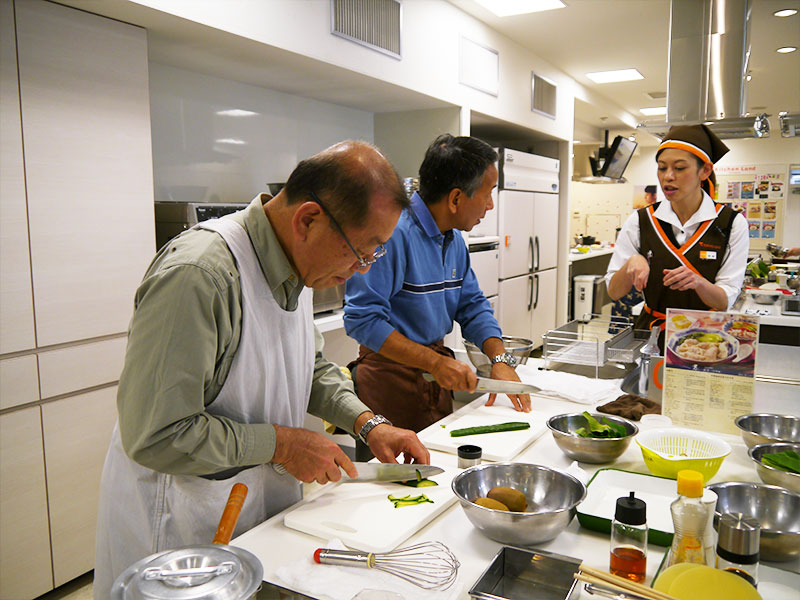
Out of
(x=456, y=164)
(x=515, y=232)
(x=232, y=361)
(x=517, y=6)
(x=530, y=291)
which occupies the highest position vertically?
(x=517, y=6)

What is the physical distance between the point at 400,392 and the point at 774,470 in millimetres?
1225

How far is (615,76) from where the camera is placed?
6.95m

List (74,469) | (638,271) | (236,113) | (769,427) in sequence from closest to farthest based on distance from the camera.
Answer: (769,427)
(638,271)
(74,469)
(236,113)

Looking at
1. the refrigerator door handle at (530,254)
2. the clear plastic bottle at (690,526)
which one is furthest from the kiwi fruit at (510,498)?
the refrigerator door handle at (530,254)

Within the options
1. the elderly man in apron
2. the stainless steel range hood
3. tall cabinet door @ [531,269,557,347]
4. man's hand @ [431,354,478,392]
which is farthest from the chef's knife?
tall cabinet door @ [531,269,557,347]

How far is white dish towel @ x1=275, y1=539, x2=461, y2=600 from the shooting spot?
0.97 meters

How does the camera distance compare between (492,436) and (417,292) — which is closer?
(492,436)

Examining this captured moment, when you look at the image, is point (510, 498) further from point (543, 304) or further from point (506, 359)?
point (543, 304)

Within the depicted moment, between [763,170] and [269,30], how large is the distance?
420 inches

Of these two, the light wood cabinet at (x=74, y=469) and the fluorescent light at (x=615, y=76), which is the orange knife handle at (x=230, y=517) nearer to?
the light wood cabinet at (x=74, y=469)

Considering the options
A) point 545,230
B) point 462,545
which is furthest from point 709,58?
point 462,545

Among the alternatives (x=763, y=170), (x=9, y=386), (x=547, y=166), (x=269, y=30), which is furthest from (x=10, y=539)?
(x=763, y=170)

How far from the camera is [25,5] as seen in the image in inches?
84.7

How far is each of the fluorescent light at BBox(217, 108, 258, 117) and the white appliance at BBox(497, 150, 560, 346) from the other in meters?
2.29
